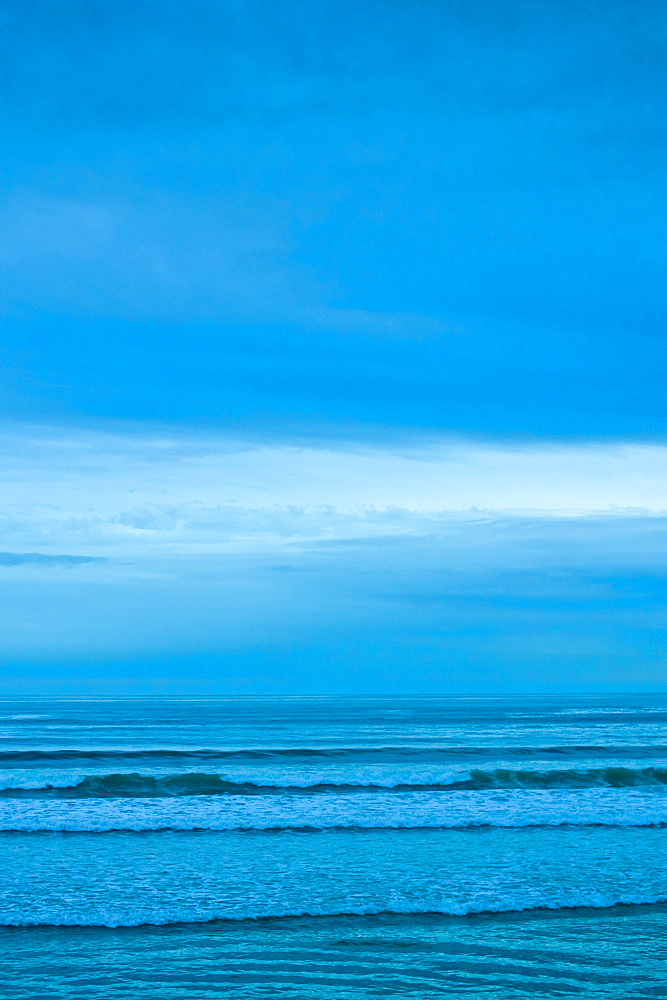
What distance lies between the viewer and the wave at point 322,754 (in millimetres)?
32219

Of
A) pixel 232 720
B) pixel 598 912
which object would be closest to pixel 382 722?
pixel 232 720

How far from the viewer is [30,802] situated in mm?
21438

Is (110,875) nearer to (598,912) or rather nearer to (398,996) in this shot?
(398,996)

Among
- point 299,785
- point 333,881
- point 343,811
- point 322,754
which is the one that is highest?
point 333,881

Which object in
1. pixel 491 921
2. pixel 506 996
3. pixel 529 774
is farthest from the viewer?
pixel 529 774

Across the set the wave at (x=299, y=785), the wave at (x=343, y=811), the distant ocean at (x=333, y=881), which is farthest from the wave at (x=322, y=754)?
the wave at (x=343, y=811)

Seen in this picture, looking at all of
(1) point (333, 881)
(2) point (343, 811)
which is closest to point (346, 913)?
(1) point (333, 881)

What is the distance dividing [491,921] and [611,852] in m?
5.65

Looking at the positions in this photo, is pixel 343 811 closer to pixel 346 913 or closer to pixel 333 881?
pixel 333 881

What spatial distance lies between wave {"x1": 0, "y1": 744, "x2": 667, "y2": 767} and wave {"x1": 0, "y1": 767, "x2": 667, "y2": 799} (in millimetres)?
5401

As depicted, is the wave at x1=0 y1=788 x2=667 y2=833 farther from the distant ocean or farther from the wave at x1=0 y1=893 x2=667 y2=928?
the wave at x1=0 y1=893 x2=667 y2=928

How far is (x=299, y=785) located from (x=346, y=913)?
1382cm

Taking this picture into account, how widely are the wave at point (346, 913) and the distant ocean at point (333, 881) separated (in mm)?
40

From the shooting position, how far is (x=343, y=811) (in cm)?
2027
